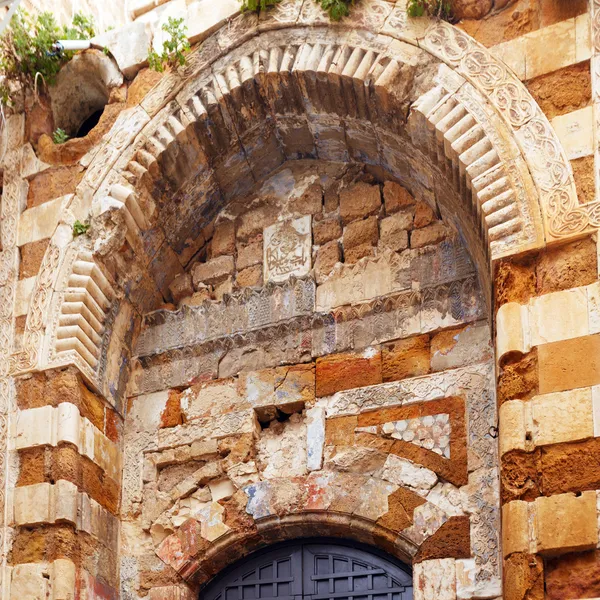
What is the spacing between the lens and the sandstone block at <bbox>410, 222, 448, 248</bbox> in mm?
7098

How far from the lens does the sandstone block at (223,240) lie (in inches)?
305

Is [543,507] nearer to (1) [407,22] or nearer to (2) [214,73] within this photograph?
(1) [407,22]

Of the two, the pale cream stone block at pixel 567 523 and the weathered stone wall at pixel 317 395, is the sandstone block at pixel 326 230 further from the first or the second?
the pale cream stone block at pixel 567 523

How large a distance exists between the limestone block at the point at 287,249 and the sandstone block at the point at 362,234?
0.24 metres

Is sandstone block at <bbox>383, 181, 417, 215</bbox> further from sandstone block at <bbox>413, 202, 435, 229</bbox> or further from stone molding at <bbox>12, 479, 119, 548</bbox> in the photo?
stone molding at <bbox>12, 479, 119, 548</bbox>

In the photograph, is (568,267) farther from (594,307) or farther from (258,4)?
(258,4)

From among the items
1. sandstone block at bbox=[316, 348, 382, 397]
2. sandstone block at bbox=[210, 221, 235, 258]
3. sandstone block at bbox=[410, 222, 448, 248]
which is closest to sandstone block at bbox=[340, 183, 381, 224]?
sandstone block at bbox=[410, 222, 448, 248]

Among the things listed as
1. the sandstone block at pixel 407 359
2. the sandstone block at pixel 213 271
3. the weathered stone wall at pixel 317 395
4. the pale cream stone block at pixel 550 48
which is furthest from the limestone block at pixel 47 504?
the pale cream stone block at pixel 550 48

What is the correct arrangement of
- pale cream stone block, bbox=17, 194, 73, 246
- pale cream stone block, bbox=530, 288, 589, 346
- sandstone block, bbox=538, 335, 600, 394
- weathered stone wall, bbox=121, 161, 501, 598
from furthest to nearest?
pale cream stone block, bbox=17, 194, 73, 246, weathered stone wall, bbox=121, 161, 501, 598, pale cream stone block, bbox=530, 288, 589, 346, sandstone block, bbox=538, 335, 600, 394

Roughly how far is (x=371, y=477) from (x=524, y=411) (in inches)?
47.9

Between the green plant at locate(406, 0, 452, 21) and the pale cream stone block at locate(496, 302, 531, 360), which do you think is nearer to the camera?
the pale cream stone block at locate(496, 302, 531, 360)

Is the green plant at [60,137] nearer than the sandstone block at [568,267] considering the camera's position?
No

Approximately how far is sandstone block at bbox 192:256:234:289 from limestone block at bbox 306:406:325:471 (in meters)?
1.18

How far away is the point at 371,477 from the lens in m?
6.57
